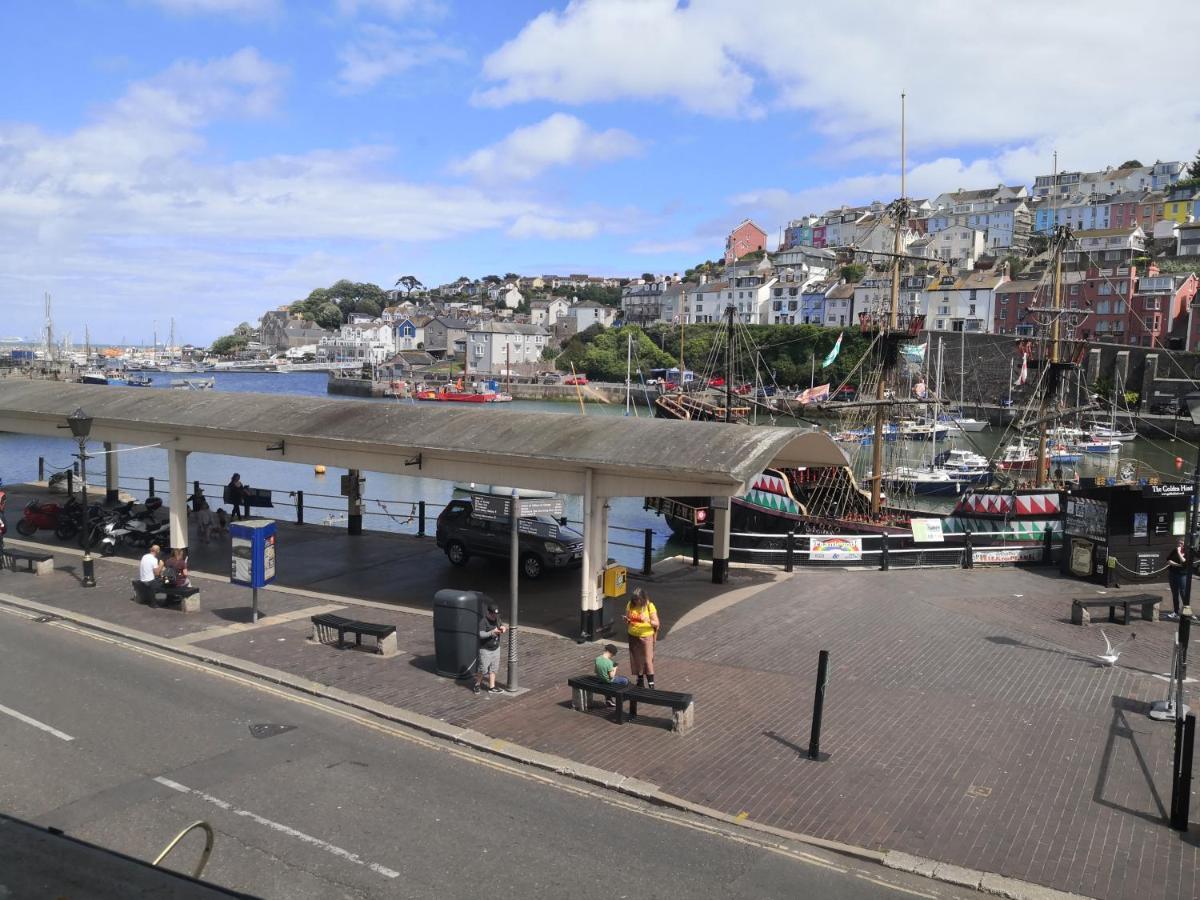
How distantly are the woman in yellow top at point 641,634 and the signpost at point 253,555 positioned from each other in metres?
6.72

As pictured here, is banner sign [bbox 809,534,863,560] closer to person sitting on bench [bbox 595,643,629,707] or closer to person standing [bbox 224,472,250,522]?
person sitting on bench [bbox 595,643,629,707]

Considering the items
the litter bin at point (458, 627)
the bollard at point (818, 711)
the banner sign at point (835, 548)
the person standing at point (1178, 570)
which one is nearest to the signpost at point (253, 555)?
the litter bin at point (458, 627)

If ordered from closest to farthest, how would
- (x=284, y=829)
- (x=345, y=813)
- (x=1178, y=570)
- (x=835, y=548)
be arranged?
1. (x=284, y=829)
2. (x=345, y=813)
3. (x=1178, y=570)
4. (x=835, y=548)

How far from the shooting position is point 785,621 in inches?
612

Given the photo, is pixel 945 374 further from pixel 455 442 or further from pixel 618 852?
Result: pixel 618 852

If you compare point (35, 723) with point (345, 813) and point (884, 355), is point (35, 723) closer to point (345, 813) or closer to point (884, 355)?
point (345, 813)

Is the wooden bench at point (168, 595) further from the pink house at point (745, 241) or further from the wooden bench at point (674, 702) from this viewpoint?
the pink house at point (745, 241)

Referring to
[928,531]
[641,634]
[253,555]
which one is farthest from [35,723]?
[928,531]

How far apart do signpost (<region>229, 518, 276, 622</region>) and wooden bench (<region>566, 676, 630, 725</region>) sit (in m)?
6.24

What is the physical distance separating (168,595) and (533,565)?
23.1 feet

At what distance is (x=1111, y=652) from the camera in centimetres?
1357

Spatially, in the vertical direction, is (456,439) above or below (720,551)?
above

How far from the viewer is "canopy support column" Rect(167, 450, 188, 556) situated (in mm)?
19141

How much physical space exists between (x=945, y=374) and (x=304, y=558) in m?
90.0
